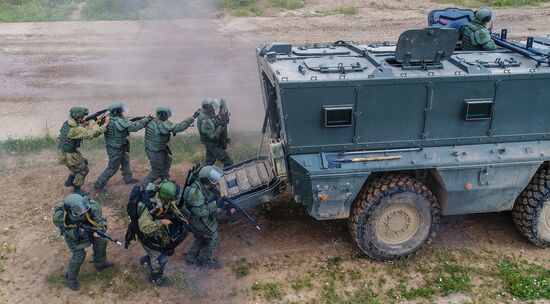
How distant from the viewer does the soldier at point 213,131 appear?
841 centimetres

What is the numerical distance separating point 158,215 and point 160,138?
228 centimetres

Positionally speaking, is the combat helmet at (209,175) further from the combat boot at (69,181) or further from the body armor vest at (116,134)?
the combat boot at (69,181)

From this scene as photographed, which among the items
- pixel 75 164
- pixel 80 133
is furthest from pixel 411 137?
pixel 75 164

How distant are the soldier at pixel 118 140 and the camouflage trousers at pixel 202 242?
232 centimetres

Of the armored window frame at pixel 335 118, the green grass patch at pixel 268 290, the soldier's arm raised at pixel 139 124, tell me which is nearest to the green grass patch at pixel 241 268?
the green grass patch at pixel 268 290

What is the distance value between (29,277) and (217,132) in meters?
3.16

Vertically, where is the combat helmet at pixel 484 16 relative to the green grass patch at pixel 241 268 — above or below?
above

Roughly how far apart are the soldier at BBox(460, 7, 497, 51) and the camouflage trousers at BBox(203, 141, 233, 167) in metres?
3.79

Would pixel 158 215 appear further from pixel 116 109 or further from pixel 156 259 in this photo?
pixel 116 109

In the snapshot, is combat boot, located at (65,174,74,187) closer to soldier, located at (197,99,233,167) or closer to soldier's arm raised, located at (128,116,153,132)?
soldier's arm raised, located at (128,116,153,132)

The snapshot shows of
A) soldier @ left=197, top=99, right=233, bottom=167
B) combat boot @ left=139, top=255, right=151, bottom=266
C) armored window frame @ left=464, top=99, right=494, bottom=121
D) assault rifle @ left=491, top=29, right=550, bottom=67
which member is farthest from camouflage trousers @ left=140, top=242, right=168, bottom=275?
assault rifle @ left=491, top=29, right=550, bottom=67

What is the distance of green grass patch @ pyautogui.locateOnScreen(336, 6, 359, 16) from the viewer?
18.1 metres

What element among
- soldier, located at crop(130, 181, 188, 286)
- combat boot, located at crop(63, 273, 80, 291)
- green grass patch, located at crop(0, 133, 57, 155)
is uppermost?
soldier, located at crop(130, 181, 188, 286)

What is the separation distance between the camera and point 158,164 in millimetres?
8664
